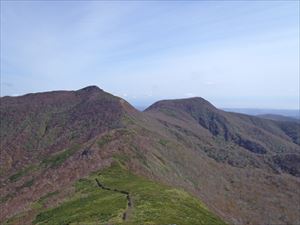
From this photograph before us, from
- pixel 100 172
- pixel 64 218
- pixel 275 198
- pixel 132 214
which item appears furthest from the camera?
pixel 275 198

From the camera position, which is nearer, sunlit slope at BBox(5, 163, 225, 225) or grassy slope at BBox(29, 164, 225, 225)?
grassy slope at BBox(29, 164, 225, 225)

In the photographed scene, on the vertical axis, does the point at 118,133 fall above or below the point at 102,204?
above

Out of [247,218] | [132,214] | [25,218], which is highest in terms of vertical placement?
[132,214]

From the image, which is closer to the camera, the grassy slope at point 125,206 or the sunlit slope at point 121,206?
the grassy slope at point 125,206

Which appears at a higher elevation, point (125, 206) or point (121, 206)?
point (121, 206)

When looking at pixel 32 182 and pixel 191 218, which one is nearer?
pixel 191 218

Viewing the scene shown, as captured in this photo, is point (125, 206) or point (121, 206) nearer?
point (121, 206)

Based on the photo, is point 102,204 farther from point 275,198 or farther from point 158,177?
point 275,198

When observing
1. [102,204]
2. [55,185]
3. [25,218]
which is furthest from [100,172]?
[102,204]
